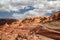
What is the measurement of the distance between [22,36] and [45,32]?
1859 mm

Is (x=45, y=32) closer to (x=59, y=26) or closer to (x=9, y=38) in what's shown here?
(x=59, y=26)

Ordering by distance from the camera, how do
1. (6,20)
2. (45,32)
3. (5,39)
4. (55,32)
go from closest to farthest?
1. (55,32)
2. (45,32)
3. (5,39)
4. (6,20)

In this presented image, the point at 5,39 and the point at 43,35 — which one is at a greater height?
the point at 43,35

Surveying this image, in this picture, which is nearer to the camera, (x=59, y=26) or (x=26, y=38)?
(x=59, y=26)

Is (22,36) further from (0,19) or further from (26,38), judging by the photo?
(0,19)

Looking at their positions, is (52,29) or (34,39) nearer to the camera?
(52,29)

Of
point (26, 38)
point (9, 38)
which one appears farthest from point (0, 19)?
point (26, 38)

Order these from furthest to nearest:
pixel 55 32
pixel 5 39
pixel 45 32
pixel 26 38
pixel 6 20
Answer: pixel 6 20 → pixel 5 39 → pixel 26 38 → pixel 45 32 → pixel 55 32

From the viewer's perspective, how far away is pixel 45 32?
9695mm

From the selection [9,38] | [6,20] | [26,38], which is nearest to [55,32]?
[26,38]

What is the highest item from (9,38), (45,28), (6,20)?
(45,28)

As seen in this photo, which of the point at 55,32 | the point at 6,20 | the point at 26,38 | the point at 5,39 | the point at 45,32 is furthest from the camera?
the point at 6,20

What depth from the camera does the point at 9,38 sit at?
44.0ft

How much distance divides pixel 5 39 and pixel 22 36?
8.58ft
